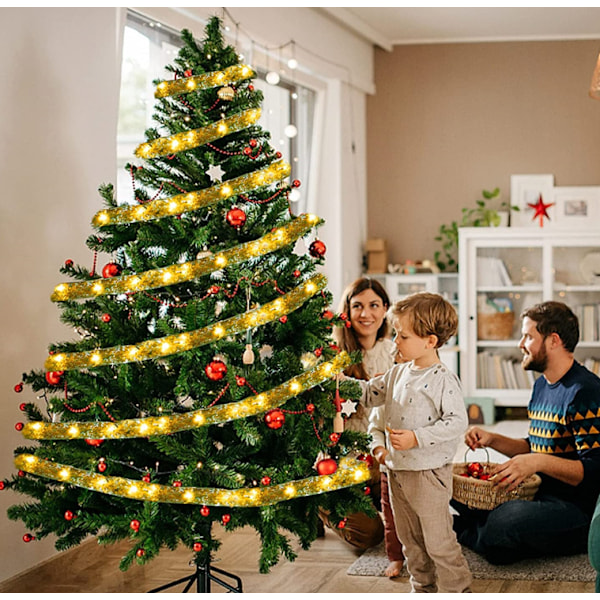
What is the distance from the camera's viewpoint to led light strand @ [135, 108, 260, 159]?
2.35 m

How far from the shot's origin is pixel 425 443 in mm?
2561

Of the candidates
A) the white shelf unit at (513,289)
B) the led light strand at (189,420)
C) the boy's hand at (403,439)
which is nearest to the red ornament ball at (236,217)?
the led light strand at (189,420)

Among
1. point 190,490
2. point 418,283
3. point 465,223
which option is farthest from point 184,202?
point 465,223

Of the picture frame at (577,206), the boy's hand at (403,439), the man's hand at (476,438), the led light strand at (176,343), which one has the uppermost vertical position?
the picture frame at (577,206)

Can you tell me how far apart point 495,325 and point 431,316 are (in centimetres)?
366

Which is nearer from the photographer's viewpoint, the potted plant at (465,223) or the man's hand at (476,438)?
the man's hand at (476,438)

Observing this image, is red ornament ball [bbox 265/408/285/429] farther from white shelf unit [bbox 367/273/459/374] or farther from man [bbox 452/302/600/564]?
white shelf unit [bbox 367/273/459/374]

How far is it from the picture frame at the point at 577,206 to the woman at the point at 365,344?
10.8 ft

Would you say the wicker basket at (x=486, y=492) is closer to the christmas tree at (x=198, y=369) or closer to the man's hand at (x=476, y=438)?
the man's hand at (x=476, y=438)

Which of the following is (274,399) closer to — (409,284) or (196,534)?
→ (196,534)

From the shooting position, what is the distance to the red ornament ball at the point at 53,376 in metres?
2.32

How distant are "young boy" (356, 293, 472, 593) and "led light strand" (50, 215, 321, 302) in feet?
1.93

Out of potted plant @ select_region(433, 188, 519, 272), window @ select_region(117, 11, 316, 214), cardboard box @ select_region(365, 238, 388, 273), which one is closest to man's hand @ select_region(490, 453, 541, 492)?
window @ select_region(117, 11, 316, 214)

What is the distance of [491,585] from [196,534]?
1.17 metres
